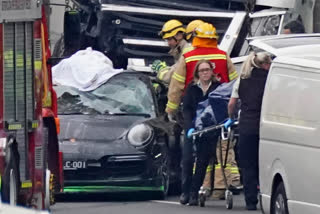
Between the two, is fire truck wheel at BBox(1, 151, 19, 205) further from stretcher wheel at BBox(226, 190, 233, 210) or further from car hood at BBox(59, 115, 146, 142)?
car hood at BBox(59, 115, 146, 142)

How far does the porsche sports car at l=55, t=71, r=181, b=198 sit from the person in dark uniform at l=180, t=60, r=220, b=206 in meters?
0.55

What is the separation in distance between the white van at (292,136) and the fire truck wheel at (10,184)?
2.38 meters

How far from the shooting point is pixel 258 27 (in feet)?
67.6

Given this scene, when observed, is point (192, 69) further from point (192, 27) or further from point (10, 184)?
point (10, 184)

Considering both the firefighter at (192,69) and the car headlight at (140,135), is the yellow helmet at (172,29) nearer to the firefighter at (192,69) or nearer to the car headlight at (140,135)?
the firefighter at (192,69)

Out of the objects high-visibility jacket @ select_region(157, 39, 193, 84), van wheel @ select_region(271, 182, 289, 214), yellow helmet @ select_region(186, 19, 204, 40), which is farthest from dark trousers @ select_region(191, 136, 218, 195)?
van wheel @ select_region(271, 182, 289, 214)

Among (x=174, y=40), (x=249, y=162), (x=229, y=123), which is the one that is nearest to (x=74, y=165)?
(x=229, y=123)

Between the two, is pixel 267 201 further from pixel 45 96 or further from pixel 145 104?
pixel 145 104

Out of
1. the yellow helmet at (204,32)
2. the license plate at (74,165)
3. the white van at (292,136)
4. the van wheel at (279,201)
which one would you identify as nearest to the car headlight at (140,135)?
the license plate at (74,165)

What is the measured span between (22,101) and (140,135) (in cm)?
387

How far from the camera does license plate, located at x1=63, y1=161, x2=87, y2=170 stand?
52.3 feet

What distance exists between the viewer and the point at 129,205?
15.8 m

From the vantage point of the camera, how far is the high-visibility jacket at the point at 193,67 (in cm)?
1584

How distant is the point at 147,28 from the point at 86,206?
20.3 ft
